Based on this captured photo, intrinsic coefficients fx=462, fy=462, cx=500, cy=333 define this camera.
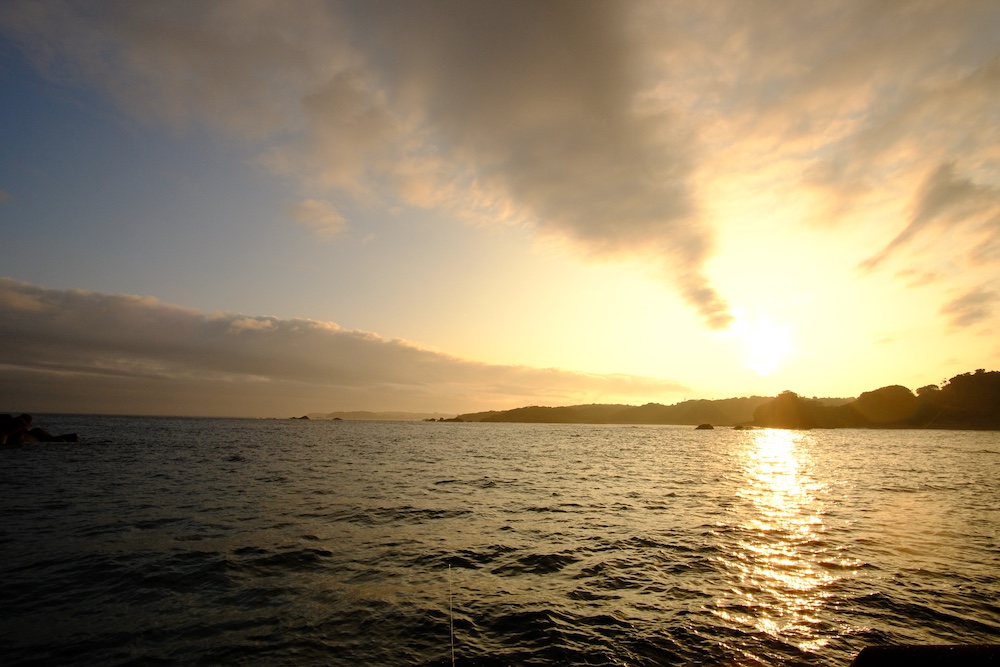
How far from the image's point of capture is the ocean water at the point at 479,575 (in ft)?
34.5

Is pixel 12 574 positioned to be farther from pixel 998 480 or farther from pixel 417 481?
pixel 998 480

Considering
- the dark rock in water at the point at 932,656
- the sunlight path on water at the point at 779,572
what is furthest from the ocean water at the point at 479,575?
the dark rock in water at the point at 932,656

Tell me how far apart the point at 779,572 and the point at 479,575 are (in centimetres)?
1011

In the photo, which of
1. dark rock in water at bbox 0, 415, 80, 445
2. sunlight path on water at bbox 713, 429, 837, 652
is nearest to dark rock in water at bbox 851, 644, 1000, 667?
sunlight path on water at bbox 713, 429, 837, 652

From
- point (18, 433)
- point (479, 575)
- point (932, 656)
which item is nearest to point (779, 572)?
point (479, 575)

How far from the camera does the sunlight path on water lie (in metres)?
11.7

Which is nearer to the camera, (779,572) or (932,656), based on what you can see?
(932,656)

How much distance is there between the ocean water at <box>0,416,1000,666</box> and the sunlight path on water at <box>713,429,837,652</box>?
0.09 m

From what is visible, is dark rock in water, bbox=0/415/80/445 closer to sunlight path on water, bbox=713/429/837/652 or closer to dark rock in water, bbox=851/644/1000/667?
sunlight path on water, bbox=713/429/837/652

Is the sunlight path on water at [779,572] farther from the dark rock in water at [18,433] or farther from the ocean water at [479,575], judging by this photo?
the dark rock in water at [18,433]

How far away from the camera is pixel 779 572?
15.6 metres

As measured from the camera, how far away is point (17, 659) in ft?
31.4

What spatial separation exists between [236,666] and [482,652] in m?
5.08

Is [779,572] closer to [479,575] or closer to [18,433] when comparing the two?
[479,575]
